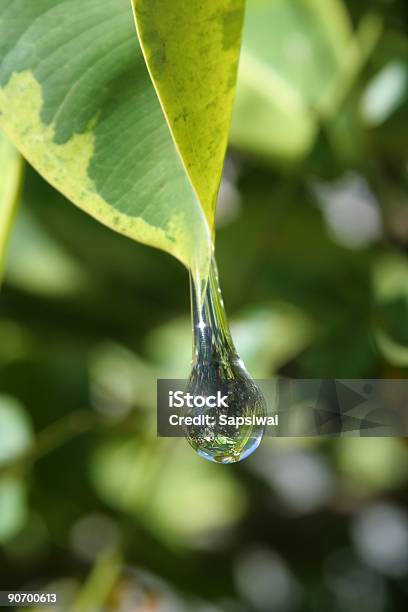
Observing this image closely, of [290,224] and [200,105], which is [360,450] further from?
[200,105]

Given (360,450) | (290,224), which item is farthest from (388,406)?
(360,450)

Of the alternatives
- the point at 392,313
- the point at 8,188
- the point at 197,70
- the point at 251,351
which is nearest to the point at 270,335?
the point at 251,351

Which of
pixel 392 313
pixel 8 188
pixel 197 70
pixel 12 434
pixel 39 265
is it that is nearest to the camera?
pixel 197 70

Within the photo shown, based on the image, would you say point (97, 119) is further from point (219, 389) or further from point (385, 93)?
point (385, 93)

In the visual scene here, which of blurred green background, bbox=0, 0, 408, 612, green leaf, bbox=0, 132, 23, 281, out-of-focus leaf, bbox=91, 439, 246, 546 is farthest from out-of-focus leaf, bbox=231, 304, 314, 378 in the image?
green leaf, bbox=0, 132, 23, 281

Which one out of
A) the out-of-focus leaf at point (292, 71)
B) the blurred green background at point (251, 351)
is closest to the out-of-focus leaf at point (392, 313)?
the blurred green background at point (251, 351)

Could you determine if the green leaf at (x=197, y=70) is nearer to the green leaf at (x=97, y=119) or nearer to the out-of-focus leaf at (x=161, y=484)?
the green leaf at (x=97, y=119)
